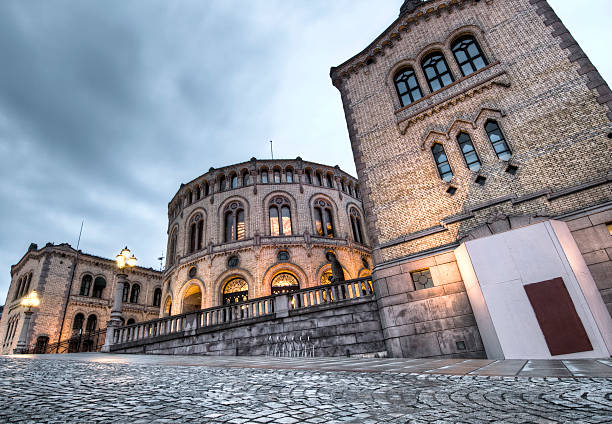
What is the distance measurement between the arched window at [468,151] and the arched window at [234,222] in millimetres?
16997

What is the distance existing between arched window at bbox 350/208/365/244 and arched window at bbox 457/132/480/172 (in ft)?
54.3

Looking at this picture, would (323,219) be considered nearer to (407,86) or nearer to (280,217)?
(280,217)

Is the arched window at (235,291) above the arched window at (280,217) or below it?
below

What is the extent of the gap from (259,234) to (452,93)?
15.7 metres

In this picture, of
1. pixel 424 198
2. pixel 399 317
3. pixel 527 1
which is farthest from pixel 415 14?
pixel 399 317

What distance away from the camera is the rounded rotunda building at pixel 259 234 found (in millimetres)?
22594

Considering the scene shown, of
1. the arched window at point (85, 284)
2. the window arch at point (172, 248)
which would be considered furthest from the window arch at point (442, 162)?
the arched window at point (85, 284)

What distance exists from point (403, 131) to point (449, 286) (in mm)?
6330

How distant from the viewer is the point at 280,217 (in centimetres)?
2498

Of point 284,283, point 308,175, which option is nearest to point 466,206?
point 284,283

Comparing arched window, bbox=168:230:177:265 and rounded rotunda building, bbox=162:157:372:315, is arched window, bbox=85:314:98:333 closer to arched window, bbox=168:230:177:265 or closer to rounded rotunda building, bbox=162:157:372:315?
rounded rotunda building, bbox=162:157:372:315

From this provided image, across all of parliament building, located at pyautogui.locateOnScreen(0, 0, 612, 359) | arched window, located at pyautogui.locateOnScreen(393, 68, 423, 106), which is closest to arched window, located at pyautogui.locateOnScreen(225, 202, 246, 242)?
parliament building, located at pyautogui.locateOnScreen(0, 0, 612, 359)

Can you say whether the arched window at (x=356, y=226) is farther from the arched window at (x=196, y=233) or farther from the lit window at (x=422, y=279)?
the lit window at (x=422, y=279)

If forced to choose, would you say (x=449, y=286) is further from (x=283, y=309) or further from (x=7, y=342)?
(x=7, y=342)
